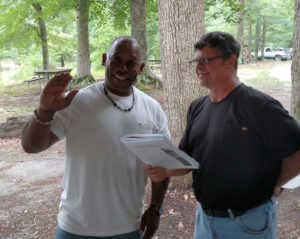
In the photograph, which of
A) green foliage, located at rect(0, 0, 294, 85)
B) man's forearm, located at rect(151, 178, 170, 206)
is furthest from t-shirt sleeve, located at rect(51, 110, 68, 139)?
green foliage, located at rect(0, 0, 294, 85)

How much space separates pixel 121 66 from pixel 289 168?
1293 millimetres

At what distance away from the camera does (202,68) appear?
2.24 m

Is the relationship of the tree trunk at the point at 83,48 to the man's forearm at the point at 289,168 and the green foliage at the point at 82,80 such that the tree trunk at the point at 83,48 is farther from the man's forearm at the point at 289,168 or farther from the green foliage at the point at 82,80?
the man's forearm at the point at 289,168

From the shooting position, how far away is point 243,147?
6.47 feet

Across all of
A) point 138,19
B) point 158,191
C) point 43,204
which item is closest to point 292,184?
point 158,191

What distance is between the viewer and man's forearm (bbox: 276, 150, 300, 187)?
1.93 meters

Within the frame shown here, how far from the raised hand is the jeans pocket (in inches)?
54.4

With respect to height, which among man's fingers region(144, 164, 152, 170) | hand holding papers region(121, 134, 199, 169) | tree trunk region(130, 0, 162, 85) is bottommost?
man's fingers region(144, 164, 152, 170)

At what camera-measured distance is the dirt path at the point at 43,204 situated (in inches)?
155

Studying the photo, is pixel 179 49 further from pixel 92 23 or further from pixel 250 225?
pixel 92 23

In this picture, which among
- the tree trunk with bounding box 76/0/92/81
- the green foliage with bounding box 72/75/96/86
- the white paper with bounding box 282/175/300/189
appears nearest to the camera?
the white paper with bounding box 282/175/300/189

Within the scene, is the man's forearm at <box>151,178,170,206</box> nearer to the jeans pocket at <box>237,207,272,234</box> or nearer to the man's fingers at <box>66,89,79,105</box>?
the jeans pocket at <box>237,207,272,234</box>

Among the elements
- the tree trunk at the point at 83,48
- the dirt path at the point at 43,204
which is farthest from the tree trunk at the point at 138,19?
the dirt path at the point at 43,204

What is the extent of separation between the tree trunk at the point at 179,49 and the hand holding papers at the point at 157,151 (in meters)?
2.80
